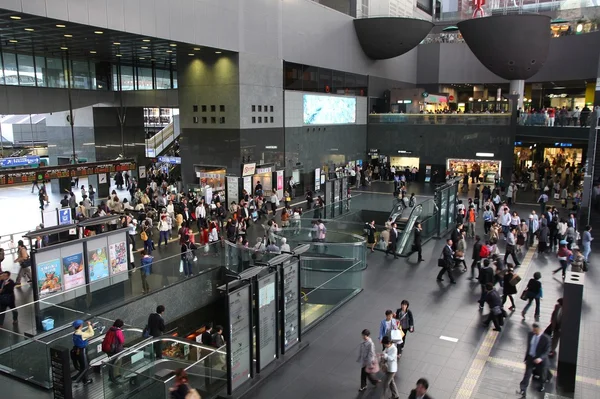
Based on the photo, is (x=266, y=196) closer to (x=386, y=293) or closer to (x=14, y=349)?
(x=386, y=293)

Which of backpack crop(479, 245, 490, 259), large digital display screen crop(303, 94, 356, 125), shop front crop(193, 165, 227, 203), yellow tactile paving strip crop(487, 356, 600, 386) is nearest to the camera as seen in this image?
yellow tactile paving strip crop(487, 356, 600, 386)

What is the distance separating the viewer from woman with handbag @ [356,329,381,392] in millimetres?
8013

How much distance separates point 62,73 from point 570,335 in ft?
84.7

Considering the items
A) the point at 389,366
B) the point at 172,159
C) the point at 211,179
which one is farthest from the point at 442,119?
the point at 389,366

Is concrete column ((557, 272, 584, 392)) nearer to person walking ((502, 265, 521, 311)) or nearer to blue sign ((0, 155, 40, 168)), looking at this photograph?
person walking ((502, 265, 521, 311))

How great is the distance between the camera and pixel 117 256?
1317 cm

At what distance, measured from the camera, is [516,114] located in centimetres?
3219

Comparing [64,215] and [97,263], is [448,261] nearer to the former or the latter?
[97,263]

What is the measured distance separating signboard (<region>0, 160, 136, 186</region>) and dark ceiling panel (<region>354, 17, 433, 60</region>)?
64.5 ft

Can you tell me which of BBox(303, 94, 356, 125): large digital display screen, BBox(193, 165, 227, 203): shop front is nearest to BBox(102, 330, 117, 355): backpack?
BBox(193, 165, 227, 203): shop front

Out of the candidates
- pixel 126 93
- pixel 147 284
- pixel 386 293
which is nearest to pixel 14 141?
pixel 126 93

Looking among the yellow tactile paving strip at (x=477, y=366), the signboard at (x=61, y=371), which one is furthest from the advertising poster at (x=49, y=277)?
the yellow tactile paving strip at (x=477, y=366)

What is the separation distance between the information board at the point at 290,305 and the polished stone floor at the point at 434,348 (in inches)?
15.8

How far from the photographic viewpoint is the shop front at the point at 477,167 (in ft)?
110
